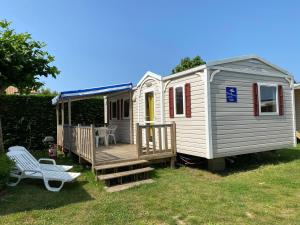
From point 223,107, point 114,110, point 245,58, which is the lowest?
point 223,107

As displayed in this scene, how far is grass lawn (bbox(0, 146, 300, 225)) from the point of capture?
12.0 ft

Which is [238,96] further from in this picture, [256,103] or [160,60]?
[160,60]

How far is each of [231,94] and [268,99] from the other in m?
1.79

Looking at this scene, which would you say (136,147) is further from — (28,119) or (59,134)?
(28,119)

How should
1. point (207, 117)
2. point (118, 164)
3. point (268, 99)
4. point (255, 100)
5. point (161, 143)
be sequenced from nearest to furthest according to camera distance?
point (118, 164), point (207, 117), point (161, 143), point (255, 100), point (268, 99)

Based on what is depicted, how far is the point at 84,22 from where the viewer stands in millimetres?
12445

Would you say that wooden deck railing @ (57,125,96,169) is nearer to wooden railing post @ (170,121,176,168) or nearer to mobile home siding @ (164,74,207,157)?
wooden railing post @ (170,121,176,168)

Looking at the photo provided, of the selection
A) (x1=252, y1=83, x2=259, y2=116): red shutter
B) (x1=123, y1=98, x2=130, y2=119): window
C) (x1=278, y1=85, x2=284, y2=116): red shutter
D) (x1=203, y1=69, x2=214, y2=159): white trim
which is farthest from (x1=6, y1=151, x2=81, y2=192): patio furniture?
(x1=278, y1=85, x2=284, y2=116): red shutter

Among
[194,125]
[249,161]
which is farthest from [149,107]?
[249,161]

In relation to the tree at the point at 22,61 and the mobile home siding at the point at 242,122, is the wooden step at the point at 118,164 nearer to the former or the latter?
the mobile home siding at the point at 242,122

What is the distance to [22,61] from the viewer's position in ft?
20.5

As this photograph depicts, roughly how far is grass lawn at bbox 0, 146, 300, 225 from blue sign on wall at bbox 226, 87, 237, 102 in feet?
6.57

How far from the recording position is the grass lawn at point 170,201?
12.0ft

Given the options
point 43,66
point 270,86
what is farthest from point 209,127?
point 43,66
